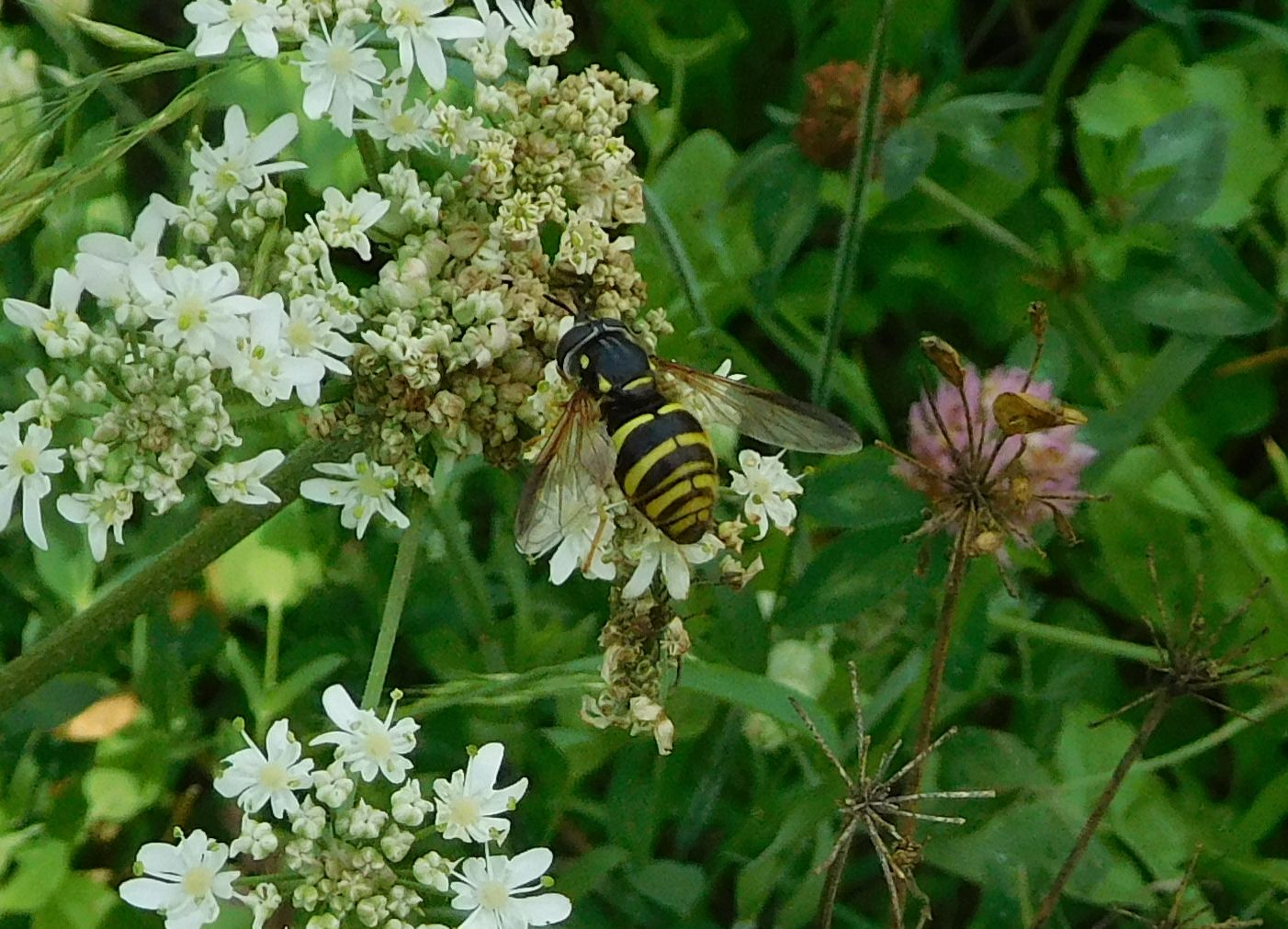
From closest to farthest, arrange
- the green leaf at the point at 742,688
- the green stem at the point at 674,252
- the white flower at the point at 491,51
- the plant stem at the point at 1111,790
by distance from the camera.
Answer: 1. the white flower at the point at 491,51
2. the plant stem at the point at 1111,790
3. the green leaf at the point at 742,688
4. the green stem at the point at 674,252

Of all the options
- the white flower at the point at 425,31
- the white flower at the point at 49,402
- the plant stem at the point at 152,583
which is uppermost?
the white flower at the point at 425,31

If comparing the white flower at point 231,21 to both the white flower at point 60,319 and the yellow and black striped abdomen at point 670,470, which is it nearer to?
the white flower at point 60,319

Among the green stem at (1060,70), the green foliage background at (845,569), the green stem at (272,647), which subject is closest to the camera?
the green foliage background at (845,569)

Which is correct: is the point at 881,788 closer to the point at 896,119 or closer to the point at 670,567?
the point at 670,567

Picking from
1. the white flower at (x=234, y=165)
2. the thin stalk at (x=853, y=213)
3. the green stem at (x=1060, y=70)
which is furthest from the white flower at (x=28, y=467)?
the green stem at (x=1060, y=70)

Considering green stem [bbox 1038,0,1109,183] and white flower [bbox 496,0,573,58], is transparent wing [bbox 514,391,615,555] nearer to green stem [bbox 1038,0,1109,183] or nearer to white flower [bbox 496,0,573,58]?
white flower [bbox 496,0,573,58]

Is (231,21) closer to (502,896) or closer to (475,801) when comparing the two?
(475,801)
